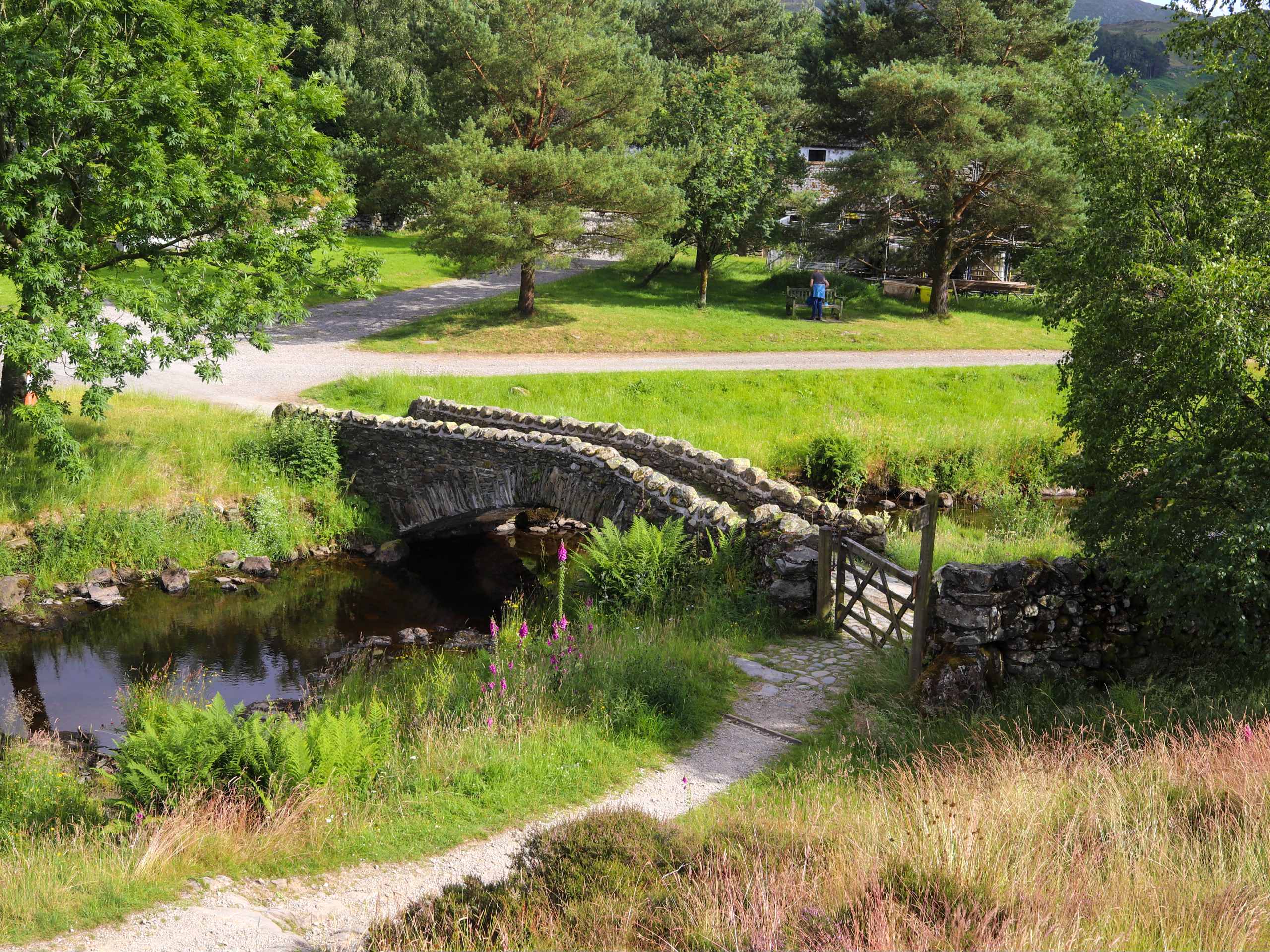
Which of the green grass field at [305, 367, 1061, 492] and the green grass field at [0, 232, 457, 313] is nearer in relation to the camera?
the green grass field at [305, 367, 1061, 492]

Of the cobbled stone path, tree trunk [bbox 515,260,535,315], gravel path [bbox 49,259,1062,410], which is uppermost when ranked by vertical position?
tree trunk [bbox 515,260,535,315]

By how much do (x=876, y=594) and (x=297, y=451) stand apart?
11.7 m

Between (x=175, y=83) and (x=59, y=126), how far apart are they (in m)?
1.74

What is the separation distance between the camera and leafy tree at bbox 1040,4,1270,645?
7582 mm

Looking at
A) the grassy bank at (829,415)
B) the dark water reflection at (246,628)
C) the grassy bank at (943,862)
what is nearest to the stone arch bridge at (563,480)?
the dark water reflection at (246,628)

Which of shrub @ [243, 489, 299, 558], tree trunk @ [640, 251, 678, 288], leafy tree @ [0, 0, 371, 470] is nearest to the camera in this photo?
leafy tree @ [0, 0, 371, 470]

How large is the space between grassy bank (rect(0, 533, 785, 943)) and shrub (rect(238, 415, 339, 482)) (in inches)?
350

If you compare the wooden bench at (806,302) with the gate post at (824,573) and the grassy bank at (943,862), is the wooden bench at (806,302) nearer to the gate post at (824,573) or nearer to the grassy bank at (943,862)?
the gate post at (824,573)

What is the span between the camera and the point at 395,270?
38.9 m

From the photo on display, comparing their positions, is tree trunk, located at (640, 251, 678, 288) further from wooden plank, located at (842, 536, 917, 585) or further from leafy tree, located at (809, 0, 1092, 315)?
wooden plank, located at (842, 536, 917, 585)

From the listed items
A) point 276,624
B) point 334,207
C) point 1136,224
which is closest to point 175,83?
point 334,207

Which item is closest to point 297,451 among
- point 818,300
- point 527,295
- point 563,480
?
point 563,480

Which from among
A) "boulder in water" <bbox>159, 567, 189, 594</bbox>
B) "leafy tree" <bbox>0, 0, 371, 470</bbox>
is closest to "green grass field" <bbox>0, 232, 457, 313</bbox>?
"leafy tree" <bbox>0, 0, 371, 470</bbox>

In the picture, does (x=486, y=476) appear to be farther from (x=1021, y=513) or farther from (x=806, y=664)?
(x=1021, y=513)
